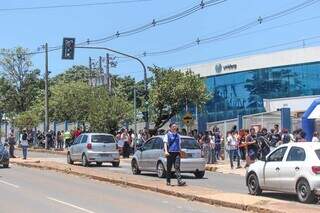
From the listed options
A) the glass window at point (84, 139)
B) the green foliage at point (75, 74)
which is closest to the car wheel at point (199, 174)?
the glass window at point (84, 139)

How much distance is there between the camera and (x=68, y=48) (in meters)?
40.2

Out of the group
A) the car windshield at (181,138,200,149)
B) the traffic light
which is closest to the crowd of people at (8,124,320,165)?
the car windshield at (181,138,200,149)

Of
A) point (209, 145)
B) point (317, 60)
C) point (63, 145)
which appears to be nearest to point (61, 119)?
point (63, 145)

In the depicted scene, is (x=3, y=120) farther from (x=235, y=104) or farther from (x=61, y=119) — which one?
(x=235, y=104)

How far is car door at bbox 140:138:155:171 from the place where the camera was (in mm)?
24941

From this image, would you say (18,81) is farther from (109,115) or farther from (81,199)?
(81,199)

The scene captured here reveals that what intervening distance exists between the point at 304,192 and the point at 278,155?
162 centimetres

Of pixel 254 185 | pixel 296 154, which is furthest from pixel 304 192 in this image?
pixel 254 185

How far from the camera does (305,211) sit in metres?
13.3

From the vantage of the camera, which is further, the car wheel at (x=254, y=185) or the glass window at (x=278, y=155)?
the car wheel at (x=254, y=185)

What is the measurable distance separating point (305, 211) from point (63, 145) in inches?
1927

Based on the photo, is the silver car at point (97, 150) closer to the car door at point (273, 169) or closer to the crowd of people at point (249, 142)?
the crowd of people at point (249, 142)

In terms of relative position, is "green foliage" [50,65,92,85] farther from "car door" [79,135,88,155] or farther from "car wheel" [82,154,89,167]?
"car wheel" [82,154,89,167]

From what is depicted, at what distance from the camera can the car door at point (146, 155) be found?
24.9 metres
